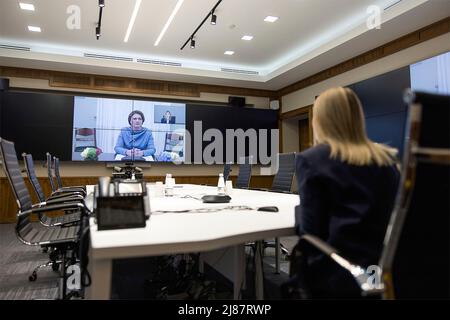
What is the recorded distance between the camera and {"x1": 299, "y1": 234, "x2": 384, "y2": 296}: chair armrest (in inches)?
33.8

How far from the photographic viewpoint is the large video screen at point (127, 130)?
19.4ft

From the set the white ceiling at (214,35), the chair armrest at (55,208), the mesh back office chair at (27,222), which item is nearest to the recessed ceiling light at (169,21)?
the white ceiling at (214,35)

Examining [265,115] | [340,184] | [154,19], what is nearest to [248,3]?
[154,19]

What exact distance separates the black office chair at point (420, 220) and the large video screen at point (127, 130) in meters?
5.67

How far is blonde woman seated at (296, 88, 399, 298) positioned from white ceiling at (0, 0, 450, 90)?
11.8 feet

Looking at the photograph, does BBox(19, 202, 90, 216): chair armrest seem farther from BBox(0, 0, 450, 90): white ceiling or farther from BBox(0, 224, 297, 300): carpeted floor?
BBox(0, 0, 450, 90): white ceiling

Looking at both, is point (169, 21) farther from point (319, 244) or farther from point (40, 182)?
point (319, 244)

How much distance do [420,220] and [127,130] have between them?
5923 millimetres

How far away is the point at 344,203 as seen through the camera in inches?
39.8

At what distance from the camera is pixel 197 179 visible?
22.1 ft

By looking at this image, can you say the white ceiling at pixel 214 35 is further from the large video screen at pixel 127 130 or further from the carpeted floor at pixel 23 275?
the carpeted floor at pixel 23 275

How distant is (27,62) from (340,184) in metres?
6.08

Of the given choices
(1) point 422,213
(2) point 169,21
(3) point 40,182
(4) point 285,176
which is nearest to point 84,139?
(3) point 40,182

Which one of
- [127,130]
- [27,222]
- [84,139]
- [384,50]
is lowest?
[27,222]
